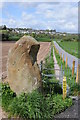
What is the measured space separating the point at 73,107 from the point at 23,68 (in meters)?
1.66

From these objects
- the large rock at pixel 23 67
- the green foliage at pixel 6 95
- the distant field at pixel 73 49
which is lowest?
the distant field at pixel 73 49

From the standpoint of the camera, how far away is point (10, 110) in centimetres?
532

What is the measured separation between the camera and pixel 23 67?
5.97 m

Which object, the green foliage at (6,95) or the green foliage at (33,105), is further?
the green foliage at (6,95)

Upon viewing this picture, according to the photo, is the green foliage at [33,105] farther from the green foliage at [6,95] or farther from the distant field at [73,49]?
the distant field at [73,49]

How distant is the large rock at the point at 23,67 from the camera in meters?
5.98

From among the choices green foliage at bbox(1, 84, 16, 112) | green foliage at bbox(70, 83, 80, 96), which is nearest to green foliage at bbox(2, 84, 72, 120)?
green foliage at bbox(1, 84, 16, 112)

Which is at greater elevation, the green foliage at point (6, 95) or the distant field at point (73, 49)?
the green foliage at point (6, 95)

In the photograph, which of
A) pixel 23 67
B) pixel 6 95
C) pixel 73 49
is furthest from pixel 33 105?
pixel 73 49

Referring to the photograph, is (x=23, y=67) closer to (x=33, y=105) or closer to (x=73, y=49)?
(x=33, y=105)

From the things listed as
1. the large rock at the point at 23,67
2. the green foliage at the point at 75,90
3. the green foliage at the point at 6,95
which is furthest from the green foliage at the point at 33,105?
the green foliage at the point at 75,90

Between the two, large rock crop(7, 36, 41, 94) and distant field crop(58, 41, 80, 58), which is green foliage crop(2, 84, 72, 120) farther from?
distant field crop(58, 41, 80, 58)

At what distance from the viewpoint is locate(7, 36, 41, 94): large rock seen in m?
5.98

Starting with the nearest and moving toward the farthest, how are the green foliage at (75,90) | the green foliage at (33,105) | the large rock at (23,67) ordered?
the green foliage at (33,105) < the large rock at (23,67) < the green foliage at (75,90)
